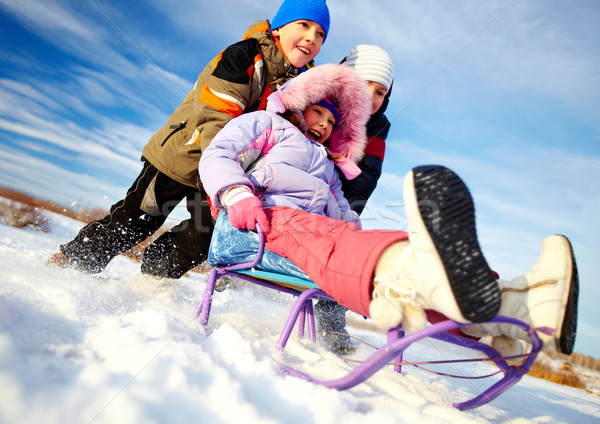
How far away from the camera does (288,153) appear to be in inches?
71.8

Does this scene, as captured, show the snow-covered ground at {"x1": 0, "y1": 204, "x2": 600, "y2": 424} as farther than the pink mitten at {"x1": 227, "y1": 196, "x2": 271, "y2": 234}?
No

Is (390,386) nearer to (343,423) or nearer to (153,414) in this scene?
(343,423)

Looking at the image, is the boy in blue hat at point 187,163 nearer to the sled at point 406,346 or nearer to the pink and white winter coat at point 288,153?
the pink and white winter coat at point 288,153

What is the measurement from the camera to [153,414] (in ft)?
2.11

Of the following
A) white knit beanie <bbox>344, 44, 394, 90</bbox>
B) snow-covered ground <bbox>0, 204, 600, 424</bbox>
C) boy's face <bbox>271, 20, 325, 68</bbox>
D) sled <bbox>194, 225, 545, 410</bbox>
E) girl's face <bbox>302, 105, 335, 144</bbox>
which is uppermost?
white knit beanie <bbox>344, 44, 394, 90</bbox>

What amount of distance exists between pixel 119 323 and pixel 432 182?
3.13 ft

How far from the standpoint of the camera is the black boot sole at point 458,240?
0.75 metres

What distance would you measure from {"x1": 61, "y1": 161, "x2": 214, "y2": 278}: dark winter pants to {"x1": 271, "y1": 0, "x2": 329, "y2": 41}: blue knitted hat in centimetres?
128

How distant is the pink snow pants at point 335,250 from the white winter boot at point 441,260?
0.28 feet

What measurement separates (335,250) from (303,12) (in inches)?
72.7

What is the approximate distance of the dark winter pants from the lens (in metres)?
2.22

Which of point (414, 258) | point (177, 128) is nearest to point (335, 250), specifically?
point (414, 258)

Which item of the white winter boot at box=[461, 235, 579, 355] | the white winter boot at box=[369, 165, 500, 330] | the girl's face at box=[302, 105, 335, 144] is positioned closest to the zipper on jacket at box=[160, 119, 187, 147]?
the girl's face at box=[302, 105, 335, 144]

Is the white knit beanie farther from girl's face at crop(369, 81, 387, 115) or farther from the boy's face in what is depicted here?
the boy's face
